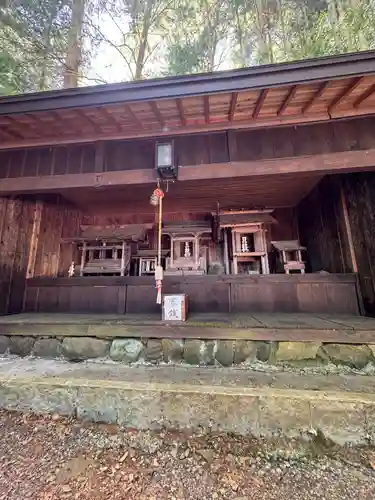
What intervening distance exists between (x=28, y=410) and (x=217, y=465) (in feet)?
5.45

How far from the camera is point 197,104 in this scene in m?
2.66

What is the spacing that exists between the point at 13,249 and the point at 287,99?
4416mm

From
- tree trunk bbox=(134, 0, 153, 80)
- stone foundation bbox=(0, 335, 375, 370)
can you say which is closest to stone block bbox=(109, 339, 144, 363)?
stone foundation bbox=(0, 335, 375, 370)

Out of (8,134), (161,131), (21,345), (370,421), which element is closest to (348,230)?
(370,421)

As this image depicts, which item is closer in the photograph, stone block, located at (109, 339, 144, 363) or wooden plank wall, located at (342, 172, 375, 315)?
stone block, located at (109, 339, 144, 363)

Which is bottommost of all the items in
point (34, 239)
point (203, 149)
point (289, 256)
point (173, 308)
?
point (173, 308)

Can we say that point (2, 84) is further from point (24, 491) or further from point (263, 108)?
point (24, 491)

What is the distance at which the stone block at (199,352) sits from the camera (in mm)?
2500

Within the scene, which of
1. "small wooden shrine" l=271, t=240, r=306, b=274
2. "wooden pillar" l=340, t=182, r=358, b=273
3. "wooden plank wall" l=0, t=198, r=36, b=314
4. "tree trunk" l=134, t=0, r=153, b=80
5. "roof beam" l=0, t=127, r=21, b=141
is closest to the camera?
"roof beam" l=0, t=127, r=21, b=141

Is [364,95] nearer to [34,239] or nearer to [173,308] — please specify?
[173,308]

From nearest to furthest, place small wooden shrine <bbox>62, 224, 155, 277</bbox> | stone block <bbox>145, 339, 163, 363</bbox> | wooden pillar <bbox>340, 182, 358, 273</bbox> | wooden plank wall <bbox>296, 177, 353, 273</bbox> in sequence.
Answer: stone block <bbox>145, 339, 163, 363</bbox>, wooden pillar <bbox>340, 182, 358, 273</bbox>, wooden plank wall <bbox>296, 177, 353, 273</bbox>, small wooden shrine <bbox>62, 224, 155, 277</bbox>

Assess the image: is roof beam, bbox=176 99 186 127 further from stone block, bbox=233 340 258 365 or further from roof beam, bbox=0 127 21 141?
stone block, bbox=233 340 258 365

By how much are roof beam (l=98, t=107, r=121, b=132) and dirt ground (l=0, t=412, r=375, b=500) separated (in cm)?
311

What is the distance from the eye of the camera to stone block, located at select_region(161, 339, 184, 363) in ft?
8.36
